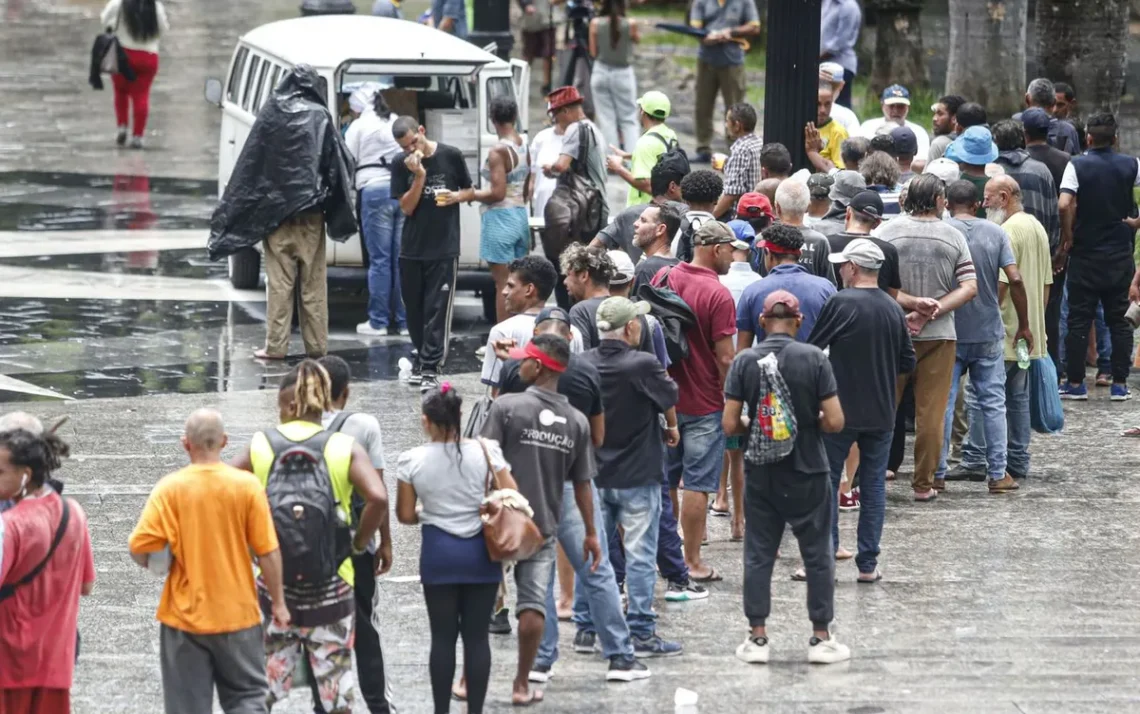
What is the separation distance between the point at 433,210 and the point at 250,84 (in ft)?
11.7

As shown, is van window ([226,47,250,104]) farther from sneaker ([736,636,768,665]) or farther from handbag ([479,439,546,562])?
handbag ([479,439,546,562])

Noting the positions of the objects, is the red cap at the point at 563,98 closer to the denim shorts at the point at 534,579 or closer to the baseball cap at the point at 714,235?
the baseball cap at the point at 714,235

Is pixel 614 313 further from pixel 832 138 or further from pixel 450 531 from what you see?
pixel 832 138

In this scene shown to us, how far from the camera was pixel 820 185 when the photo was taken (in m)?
11.0

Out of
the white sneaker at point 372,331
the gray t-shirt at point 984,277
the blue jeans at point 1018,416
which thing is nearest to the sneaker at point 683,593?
the gray t-shirt at point 984,277

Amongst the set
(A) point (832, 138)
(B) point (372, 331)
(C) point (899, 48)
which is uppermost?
(C) point (899, 48)

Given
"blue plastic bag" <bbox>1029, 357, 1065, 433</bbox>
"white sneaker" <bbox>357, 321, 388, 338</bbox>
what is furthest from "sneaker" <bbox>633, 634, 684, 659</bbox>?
"white sneaker" <bbox>357, 321, 388, 338</bbox>

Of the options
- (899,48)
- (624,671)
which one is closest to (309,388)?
(624,671)

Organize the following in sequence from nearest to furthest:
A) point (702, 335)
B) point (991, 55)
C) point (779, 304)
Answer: point (779, 304)
point (702, 335)
point (991, 55)

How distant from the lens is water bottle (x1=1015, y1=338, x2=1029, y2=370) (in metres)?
11.2

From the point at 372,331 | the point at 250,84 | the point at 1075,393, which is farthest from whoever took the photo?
the point at 250,84

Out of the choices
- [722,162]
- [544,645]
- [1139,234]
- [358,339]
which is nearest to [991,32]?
[1139,234]

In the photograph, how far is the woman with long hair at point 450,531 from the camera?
7172 millimetres

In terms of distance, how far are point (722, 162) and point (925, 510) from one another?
386 cm
